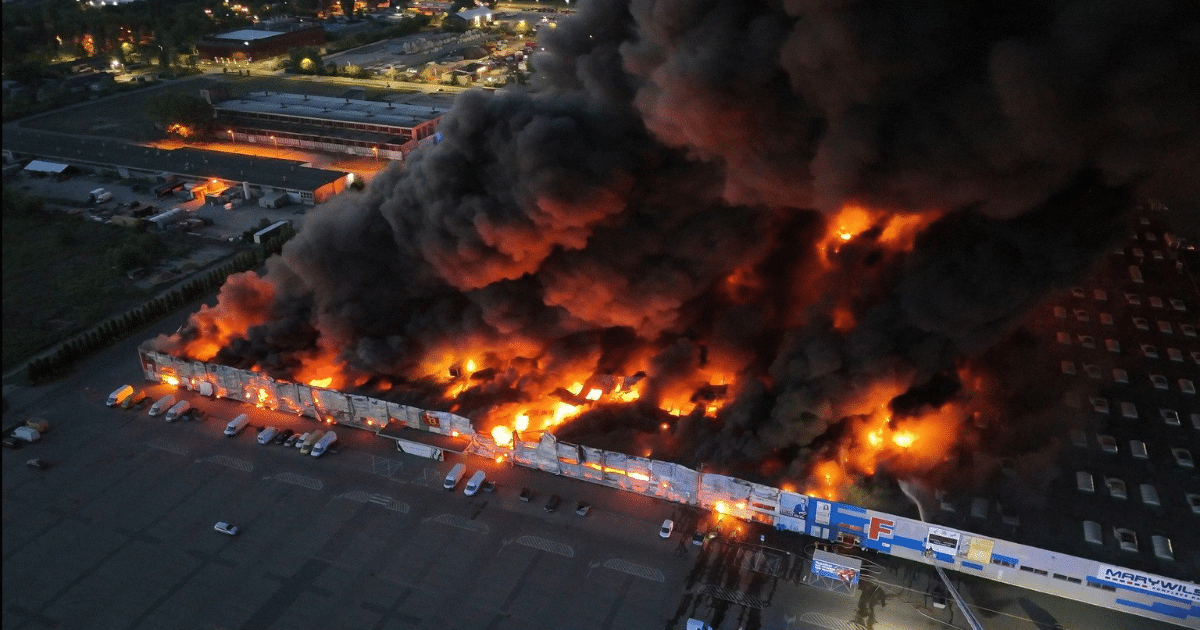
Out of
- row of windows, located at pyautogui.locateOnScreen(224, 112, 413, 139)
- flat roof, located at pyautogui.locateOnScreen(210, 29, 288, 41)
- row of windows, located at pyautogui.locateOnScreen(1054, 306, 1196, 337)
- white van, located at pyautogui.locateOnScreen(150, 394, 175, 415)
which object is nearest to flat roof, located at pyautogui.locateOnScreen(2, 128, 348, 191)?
row of windows, located at pyautogui.locateOnScreen(224, 112, 413, 139)

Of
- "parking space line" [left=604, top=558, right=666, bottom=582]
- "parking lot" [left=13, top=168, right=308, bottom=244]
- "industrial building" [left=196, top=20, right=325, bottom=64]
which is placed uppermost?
"industrial building" [left=196, top=20, right=325, bottom=64]

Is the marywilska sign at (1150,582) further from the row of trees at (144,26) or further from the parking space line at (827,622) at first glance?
the row of trees at (144,26)

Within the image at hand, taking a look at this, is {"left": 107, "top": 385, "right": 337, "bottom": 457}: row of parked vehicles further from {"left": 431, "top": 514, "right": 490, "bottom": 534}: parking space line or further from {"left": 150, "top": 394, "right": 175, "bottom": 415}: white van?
{"left": 431, "top": 514, "right": 490, "bottom": 534}: parking space line

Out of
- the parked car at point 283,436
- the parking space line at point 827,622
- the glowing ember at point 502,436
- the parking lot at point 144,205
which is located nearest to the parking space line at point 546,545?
the glowing ember at point 502,436

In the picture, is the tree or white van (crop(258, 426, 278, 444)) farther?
the tree

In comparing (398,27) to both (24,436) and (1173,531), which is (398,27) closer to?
(24,436)

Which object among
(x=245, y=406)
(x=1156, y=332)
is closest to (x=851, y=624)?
(x=1156, y=332)
